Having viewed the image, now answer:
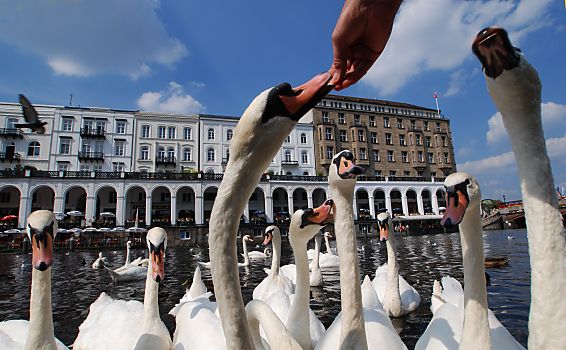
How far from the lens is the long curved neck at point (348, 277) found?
226 cm

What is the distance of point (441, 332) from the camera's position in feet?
10.1

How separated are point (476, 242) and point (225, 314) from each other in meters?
2.05

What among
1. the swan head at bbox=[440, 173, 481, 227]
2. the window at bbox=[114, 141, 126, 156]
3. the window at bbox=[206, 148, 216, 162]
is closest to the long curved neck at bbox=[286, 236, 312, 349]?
the swan head at bbox=[440, 173, 481, 227]

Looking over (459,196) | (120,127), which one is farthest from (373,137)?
(459,196)

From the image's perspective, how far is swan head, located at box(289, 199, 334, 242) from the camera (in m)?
3.39

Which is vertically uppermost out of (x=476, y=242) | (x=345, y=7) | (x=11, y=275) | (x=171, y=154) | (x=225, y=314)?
(x=171, y=154)

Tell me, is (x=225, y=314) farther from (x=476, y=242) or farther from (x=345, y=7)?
(x=476, y=242)

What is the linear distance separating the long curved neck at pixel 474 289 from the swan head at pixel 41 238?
3543mm

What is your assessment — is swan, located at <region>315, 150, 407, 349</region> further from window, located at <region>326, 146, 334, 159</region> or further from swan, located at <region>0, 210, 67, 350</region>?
window, located at <region>326, 146, 334, 159</region>

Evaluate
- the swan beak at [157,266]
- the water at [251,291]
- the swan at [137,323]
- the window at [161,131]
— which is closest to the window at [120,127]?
the window at [161,131]

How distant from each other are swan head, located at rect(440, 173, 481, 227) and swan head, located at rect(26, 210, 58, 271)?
3.49 metres

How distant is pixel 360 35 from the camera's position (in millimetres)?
1156

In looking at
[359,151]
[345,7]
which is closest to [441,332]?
[345,7]

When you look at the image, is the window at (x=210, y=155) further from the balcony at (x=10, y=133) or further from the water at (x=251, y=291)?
the water at (x=251, y=291)
